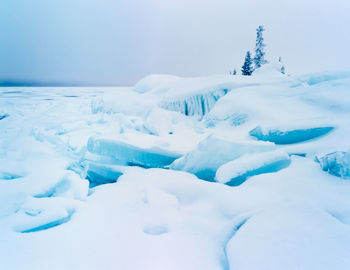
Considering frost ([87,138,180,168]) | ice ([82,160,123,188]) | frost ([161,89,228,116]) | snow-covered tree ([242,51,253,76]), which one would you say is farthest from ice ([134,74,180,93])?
snow-covered tree ([242,51,253,76])

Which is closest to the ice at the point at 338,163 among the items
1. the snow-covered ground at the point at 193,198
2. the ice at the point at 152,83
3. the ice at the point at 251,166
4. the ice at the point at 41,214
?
the snow-covered ground at the point at 193,198

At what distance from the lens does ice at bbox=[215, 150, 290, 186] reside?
2.13 metres

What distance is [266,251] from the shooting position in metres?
1.14

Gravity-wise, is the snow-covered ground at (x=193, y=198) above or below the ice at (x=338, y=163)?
below

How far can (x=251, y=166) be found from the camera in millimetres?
2143

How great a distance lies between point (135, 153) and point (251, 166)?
5.13ft

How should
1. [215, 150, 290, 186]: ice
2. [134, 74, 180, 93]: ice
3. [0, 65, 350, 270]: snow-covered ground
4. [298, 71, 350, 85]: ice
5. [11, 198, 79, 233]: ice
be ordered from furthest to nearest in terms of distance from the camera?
1. [134, 74, 180, 93]: ice
2. [298, 71, 350, 85]: ice
3. [215, 150, 290, 186]: ice
4. [11, 198, 79, 233]: ice
5. [0, 65, 350, 270]: snow-covered ground

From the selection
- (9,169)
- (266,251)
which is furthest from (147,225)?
(9,169)

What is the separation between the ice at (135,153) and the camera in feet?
9.45

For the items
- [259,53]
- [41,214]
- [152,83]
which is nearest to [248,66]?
[259,53]

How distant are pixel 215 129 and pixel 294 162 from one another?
189cm

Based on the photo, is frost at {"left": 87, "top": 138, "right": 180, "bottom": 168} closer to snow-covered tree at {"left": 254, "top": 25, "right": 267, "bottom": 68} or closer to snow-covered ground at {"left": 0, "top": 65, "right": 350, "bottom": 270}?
snow-covered ground at {"left": 0, "top": 65, "right": 350, "bottom": 270}

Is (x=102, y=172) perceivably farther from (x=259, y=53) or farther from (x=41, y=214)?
(x=259, y=53)

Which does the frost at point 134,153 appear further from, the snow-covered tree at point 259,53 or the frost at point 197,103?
the snow-covered tree at point 259,53
